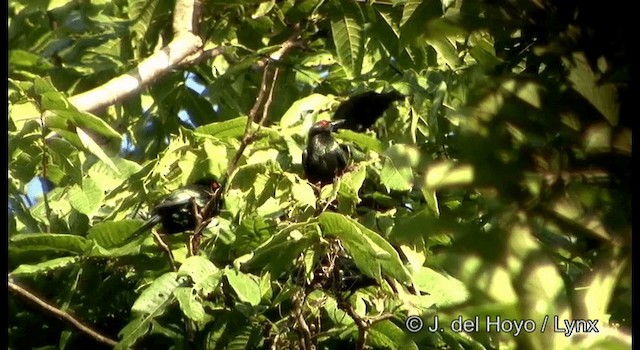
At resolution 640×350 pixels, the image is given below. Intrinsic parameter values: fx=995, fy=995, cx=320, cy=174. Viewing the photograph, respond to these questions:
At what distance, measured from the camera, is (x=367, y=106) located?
3377 mm

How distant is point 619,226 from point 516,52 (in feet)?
2.85

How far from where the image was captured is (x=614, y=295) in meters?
1.18

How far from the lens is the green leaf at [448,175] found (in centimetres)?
120

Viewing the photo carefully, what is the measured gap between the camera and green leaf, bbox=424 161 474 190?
120 centimetres

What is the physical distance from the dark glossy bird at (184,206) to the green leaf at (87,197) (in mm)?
167

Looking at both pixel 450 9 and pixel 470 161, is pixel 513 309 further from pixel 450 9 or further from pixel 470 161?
pixel 450 9

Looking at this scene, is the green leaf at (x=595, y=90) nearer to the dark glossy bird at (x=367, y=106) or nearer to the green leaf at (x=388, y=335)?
the green leaf at (x=388, y=335)

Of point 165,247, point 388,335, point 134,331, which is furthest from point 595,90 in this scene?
point 165,247

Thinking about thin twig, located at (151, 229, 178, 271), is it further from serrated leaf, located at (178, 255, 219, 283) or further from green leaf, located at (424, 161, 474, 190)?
green leaf, located at (424, 161, 474, 190)

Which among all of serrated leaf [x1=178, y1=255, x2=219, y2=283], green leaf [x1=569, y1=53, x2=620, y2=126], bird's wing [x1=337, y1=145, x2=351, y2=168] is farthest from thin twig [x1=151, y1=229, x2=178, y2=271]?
green leaf [x1=569, y1=53, x2=620, y2=126]

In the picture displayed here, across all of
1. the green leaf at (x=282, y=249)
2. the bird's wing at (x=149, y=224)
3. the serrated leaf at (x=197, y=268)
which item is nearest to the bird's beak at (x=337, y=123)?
the bird's wing at (x=149, y=224)

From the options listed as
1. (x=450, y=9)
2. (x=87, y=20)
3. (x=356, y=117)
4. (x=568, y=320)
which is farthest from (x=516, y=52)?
(x=87, y=20)

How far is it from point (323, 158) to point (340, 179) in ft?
1.81

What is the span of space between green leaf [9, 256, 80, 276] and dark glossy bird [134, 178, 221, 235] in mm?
298
